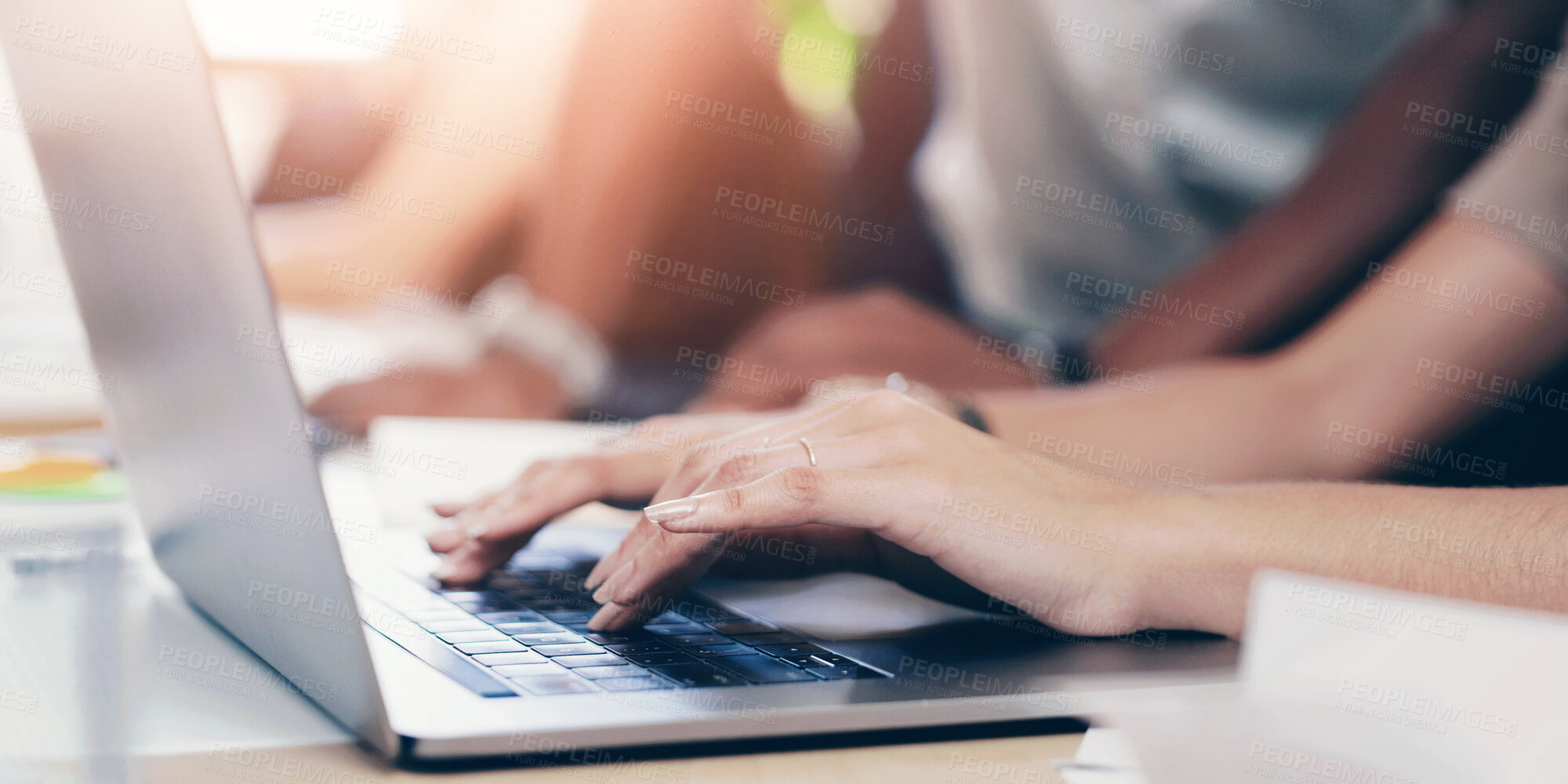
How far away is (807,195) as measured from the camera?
1.72 metres

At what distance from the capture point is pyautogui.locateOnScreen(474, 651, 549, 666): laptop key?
1.33 ft

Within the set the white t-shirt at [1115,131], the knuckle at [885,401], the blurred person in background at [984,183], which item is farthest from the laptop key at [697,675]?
the white t-shirt at [1115,131]

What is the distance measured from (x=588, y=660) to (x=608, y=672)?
0.02 meters

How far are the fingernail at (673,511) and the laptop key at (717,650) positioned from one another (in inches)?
2.3

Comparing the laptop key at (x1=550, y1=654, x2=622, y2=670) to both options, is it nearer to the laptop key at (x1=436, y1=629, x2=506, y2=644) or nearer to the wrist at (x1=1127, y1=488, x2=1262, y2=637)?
the laptop key at (x1=436, y1=629, x2=506, y2=644)

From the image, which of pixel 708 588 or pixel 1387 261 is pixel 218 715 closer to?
pixel 708 588

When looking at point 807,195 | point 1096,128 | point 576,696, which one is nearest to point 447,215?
point 807,195

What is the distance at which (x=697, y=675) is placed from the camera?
1.32 feet

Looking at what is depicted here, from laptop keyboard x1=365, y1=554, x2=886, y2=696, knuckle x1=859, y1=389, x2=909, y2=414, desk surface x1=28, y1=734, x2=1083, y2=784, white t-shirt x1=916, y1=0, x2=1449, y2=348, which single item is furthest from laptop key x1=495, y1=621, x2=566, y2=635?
white t-shirt x1=916, y1=0, x2=1449, y2=348

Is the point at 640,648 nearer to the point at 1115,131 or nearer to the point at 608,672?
the point at 608,672

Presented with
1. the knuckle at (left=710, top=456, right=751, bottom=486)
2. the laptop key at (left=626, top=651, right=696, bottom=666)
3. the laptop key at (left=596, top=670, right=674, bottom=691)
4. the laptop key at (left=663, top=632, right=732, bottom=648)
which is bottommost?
the laptop key at (left=596, top=670, right=674, bottom=691)

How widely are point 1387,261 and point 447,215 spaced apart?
4.14 feet

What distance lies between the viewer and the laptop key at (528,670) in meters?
0.39

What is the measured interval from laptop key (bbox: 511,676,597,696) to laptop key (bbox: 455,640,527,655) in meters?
0.04
